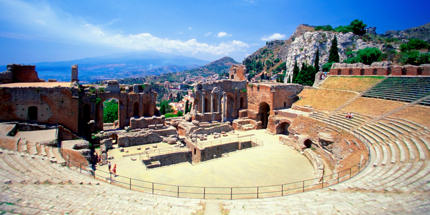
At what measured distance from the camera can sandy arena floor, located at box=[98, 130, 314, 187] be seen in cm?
1695

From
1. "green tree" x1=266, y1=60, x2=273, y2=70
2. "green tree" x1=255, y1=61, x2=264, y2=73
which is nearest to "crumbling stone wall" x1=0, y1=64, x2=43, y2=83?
"green tree" x1=255, y1=61, x2=264, y2=73

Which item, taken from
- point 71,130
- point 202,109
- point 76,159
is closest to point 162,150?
point 76,159

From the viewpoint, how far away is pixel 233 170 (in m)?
18.9

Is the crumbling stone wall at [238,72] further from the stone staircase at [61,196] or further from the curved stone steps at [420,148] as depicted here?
the stone staircase at [61,196]

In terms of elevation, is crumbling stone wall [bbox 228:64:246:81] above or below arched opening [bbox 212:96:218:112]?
above

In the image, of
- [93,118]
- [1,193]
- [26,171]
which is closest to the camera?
[1,193]

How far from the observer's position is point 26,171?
464 inches

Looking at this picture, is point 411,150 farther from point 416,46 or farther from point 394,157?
point 416,46

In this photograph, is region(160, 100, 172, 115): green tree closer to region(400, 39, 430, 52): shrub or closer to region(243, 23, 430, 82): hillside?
region(243, 23, 430, 82): hillside

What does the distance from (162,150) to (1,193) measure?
14.5 metres

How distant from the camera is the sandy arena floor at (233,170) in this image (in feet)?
55.6

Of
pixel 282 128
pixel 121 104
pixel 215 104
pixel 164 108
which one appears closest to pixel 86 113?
pixel 121 104

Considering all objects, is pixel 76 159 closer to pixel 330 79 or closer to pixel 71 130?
pixel 71 130

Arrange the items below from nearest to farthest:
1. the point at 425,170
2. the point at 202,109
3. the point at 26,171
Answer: the point at 425,170, the point at 26,171, the point at 202,109
